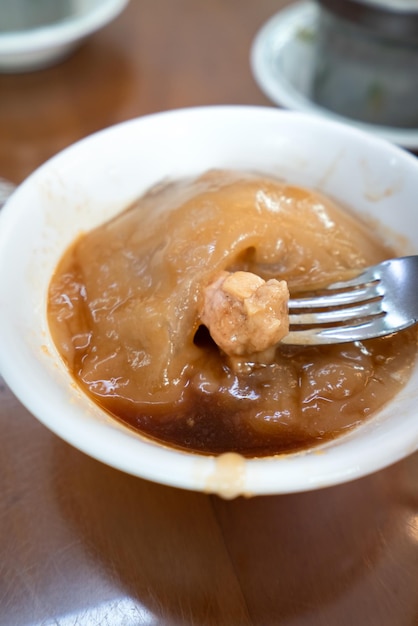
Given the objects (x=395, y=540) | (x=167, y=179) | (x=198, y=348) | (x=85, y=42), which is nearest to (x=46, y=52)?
(x=85, y=42)

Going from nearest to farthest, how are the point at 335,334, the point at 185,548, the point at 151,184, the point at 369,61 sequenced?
the point at 185,548, the point at 335,334, the point at 151,184, the point at 369,61

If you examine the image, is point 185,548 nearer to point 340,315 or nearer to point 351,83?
point 340,315

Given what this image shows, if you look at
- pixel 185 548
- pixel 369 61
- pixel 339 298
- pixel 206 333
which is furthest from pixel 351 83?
pixel 185 548

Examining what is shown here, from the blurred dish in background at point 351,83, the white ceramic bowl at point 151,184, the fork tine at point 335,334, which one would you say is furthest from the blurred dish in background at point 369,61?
the fork tine at point 335,334

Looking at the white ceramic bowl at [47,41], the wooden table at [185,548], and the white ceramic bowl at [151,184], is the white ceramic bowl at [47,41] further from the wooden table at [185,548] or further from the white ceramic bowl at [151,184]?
the wooden table at [185,548]

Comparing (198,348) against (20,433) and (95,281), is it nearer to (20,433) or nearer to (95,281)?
(95,281)

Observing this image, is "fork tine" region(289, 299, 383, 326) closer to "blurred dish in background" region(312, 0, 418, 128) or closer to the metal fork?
the metal fork
